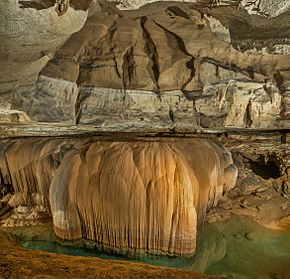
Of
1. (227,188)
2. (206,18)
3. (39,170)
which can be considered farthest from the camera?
(227,188)

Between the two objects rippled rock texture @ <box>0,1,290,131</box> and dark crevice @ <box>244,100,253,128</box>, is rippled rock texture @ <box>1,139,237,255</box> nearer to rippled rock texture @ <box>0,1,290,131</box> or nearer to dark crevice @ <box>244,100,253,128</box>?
rippled rock texture @ <box>0,1,290,131</box>

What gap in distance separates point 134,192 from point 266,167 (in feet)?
12.7

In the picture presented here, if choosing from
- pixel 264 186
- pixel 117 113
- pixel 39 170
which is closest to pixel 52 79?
pixel 117 113

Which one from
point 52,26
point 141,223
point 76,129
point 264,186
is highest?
point 52,26

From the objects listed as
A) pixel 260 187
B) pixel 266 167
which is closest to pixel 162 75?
pixel 260 187

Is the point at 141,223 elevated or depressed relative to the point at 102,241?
elevated

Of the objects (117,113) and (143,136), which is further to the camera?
(143,136)

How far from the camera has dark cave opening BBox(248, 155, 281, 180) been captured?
6359mm

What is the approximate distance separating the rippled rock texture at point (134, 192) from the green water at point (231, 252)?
0.53 feet

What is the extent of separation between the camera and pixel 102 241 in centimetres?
427

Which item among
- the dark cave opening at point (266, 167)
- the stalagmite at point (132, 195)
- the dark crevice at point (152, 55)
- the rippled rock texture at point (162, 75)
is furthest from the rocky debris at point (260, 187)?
the dark crevice at point (152, 55)

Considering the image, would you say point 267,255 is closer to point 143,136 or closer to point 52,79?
point 143,136

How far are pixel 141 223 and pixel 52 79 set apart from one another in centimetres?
229

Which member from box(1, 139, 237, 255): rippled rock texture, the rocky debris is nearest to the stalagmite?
box(1, 139, 237, 255): rippled rock texture
